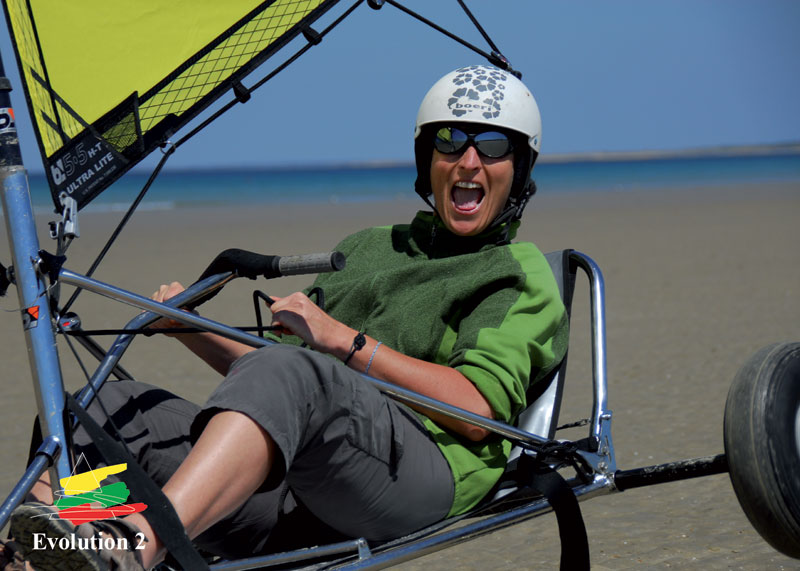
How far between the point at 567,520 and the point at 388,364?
0.56 m

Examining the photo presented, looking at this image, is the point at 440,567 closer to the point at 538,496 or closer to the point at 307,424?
the point at 538,496

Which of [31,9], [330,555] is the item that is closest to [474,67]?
[31,9]

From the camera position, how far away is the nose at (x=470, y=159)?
2893 millimetres

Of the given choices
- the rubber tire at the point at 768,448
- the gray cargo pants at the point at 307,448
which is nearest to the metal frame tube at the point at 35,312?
the gray cargo pants at the point at 307,448

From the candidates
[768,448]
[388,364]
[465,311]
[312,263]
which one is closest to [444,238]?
[465,311]

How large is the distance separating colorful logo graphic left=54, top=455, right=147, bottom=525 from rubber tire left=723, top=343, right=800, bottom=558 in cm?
145

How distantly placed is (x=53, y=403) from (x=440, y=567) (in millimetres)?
1814

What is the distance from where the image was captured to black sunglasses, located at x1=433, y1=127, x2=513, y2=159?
2922 mm

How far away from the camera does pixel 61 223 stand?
2.15 metres

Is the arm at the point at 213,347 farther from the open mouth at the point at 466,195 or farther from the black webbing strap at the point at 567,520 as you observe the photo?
the black webbing strap at the point at 567,520

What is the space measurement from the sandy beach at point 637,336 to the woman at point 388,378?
24.3 inches

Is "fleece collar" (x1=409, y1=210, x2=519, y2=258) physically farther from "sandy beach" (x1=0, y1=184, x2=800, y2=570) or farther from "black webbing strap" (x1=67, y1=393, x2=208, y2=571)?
"black webbing strap" (x1=67, y1=393, x2=208, y2=571)

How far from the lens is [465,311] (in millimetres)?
2701

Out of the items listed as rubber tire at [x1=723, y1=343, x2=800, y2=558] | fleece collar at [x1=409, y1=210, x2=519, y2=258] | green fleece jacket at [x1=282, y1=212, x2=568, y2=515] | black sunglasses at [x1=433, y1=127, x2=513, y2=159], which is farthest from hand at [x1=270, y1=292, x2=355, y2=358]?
rubber tire at [x1=723, y1=343, x2=800, y2=558]
